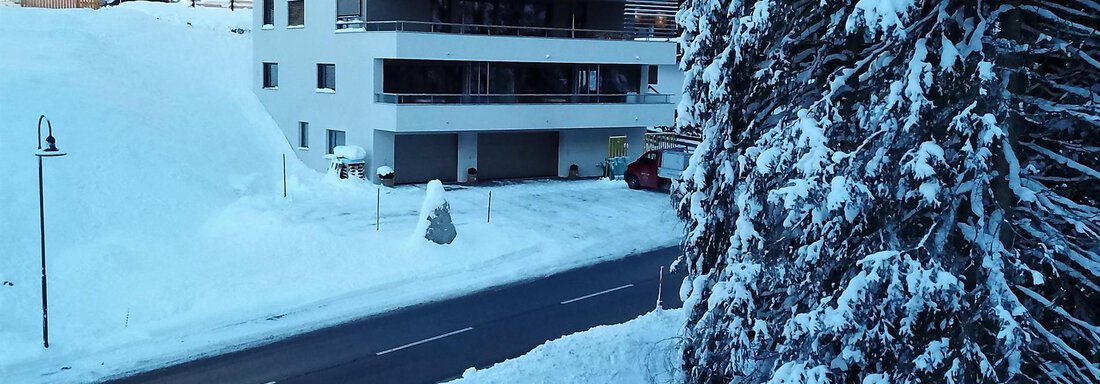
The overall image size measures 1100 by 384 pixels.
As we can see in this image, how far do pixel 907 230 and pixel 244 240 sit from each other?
19.2 meters

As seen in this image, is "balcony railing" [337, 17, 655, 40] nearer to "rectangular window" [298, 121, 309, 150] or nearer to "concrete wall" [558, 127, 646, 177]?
"concrete wall" [558, 127, 646, 177]

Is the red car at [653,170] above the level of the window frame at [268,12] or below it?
below

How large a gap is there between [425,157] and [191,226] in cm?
1159

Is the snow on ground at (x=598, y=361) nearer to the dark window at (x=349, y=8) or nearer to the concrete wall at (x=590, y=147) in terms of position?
the dark window at (x=349, y=8)

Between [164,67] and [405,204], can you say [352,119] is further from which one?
[164,67]

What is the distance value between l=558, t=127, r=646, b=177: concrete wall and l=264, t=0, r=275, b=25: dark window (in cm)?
1240

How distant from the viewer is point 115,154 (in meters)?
29.3

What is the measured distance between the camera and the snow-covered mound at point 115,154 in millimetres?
20484

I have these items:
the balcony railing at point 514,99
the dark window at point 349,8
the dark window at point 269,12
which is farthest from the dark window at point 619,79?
the dark window at point 269,12

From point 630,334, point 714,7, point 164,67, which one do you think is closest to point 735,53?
point 714,7

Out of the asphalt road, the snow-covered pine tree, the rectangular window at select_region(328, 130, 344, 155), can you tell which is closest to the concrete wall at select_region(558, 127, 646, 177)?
the rectangular window at select_region(328, 130, 344, 155)

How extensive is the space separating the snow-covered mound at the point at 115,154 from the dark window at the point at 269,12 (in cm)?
310

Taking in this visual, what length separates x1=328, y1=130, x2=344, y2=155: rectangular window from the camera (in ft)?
118

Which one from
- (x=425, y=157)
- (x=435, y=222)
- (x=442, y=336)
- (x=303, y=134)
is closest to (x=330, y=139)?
(x=303, y=134)
